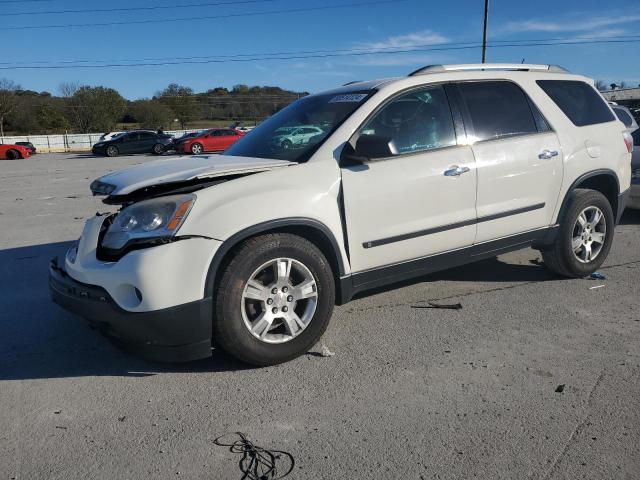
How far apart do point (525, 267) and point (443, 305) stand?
59.2 inches

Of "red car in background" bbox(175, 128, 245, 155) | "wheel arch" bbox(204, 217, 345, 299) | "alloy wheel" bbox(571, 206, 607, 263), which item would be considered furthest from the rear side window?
"red car in background" bbox(175, 128, 245, 155)

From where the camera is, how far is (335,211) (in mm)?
3691

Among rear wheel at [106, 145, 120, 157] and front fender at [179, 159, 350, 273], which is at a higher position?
front fender at [179, 159, 350, 273]

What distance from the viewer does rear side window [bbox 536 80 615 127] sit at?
5047mm

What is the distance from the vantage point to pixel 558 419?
2887 mm

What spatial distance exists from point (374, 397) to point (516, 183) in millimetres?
2296

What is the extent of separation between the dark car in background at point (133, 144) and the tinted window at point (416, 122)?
3184 cm

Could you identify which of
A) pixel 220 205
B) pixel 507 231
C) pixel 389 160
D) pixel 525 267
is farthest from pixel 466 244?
pixel 220 205

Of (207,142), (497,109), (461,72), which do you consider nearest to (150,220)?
(461,72)

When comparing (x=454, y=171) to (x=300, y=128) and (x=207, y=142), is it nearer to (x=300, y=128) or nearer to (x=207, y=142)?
(x=300, y=128)

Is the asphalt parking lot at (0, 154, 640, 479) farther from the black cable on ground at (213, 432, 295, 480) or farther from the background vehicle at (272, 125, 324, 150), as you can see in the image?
the background vehicle at (272, 125, 324, 150)

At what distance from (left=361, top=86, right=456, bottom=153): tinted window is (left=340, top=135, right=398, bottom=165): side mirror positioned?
227 millimetres

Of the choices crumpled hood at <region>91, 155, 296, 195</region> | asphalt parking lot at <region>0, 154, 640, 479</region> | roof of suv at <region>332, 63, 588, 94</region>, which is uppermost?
roof of suv at <region>332, 63, 588, 94</region>

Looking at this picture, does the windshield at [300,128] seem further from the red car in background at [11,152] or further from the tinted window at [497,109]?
the red car in background at [11,152]
